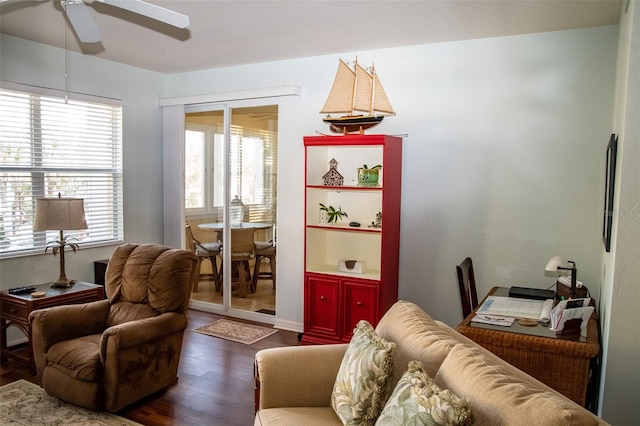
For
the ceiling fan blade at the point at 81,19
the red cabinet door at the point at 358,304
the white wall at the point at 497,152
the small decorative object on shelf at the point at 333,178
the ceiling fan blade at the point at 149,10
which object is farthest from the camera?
the small decorative object on shelf at the point at 333,178

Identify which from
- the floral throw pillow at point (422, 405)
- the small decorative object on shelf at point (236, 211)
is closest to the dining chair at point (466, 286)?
the floral throw pillow at point (422, 405)

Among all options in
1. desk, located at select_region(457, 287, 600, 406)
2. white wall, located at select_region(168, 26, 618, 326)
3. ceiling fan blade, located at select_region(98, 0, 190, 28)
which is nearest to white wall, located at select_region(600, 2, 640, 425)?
desk, located at select_region(457, 287, 600, 406)

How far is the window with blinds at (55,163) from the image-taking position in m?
4.20

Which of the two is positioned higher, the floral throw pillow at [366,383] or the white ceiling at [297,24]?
the white ceiling at [297,24]

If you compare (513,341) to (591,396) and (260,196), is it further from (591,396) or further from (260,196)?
(260,196)

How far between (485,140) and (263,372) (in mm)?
2633

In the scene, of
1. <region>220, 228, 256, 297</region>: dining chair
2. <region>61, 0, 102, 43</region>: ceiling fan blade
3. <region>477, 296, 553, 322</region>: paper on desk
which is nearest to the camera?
<region>61, 0, 102, 43</region>: ceiling fan blade

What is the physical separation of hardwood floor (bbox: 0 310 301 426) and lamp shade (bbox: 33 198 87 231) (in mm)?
1123

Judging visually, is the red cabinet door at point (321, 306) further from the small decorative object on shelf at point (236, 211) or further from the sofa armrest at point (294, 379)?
the sofa armrest at point (294, 379)

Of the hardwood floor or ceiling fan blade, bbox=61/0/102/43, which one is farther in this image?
the hardwood floor

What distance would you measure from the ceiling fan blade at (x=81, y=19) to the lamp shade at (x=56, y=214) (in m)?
1.42

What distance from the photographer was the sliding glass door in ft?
16.6

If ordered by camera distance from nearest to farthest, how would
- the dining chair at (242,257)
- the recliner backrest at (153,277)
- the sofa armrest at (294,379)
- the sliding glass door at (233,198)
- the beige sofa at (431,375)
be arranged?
the beige sofa at (431,375), the sofa armrest at (294,379), the recliner backrest at (153,277), the sliding glass door at (233,198), the dining chair at (242,257)

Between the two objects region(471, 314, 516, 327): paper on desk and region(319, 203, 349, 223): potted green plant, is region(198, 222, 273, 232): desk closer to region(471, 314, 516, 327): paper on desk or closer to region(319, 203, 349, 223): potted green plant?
region(319, 203, 349, 223): potted green plant
